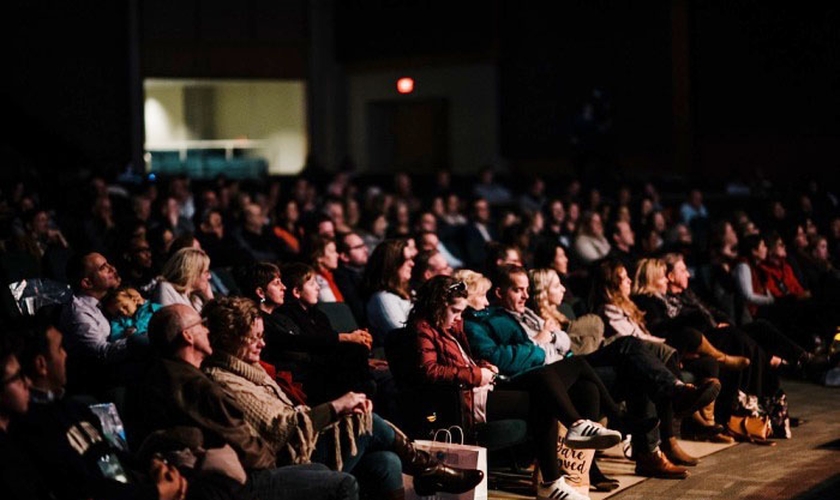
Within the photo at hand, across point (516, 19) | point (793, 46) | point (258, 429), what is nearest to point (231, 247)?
point (258, 429)

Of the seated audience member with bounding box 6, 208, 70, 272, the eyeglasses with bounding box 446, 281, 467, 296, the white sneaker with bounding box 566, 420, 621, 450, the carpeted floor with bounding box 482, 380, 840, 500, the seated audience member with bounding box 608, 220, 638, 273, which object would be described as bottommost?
the carpeted floor with bounding box 482, 380, 840, 500

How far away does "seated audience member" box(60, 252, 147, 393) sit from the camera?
18.3 feet

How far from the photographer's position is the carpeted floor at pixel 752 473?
245 inches

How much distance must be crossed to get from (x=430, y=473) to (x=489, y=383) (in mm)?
829

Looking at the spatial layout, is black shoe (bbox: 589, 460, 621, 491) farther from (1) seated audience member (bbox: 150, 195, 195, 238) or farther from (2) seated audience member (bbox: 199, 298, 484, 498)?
(1) seated audience member (bbox: 150, 195, 195, 238)

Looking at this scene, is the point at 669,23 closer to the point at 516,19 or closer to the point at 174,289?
the point at 516,19

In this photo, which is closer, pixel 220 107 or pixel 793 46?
pixel 793 46

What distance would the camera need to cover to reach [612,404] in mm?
6418

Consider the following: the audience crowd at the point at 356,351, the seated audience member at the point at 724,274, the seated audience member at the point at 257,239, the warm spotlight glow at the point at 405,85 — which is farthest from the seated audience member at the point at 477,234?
the warm spotlight glow at the point at 405,85

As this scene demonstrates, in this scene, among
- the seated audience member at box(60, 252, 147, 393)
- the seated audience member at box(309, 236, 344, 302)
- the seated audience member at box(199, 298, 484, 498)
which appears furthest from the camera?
the seated audience member at box(309, 236, 344, 302)

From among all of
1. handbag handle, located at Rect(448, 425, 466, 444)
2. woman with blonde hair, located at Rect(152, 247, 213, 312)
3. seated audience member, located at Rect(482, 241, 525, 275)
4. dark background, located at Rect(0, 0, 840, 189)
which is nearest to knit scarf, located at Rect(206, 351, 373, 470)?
handbag handle, located at Rect(448, 425, 466, 444)

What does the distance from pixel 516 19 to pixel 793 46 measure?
492 centimetres

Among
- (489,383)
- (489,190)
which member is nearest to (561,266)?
(489,383)

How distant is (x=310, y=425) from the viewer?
4941 millimetres
